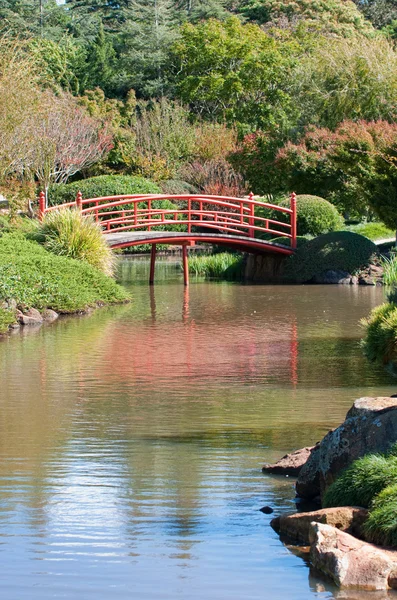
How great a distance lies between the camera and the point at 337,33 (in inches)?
1960

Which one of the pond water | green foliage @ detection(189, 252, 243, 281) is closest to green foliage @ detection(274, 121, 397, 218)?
green foliage @ detection(189, 252, 243, 281)

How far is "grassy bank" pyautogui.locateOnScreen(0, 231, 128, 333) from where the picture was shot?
17000mm

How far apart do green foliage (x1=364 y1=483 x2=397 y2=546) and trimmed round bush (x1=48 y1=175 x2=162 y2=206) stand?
28001 mm

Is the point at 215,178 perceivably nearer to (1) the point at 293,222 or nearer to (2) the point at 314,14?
(1) the point at 293,222

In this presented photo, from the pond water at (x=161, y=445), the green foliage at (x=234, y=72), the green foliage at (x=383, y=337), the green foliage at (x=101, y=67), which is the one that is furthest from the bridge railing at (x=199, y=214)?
the green foliage at (x=101, y=67)

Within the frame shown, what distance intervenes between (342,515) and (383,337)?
14.7 ft

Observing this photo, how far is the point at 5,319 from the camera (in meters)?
15.8

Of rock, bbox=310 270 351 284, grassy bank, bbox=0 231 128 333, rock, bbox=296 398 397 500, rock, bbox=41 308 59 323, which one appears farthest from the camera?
rock, bbox=310 270 351 284

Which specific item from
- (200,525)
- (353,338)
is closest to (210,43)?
(353,338)

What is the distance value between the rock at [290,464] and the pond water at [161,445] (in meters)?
0.10

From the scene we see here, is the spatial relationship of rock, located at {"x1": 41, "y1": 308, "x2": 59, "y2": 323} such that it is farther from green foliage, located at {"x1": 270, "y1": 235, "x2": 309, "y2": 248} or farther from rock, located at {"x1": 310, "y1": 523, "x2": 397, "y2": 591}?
rock, located at {"x1": 310, "y1": 523, "x2": 397, "y2": 591}

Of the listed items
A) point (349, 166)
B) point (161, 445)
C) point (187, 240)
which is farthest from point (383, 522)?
point (349, 166)

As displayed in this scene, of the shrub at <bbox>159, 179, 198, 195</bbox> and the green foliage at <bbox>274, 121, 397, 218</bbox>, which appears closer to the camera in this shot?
the green foliage at <bbox>274, 121, 397, 218</bbox>

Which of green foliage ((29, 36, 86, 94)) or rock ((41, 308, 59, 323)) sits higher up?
green foliage ((29, 36, 86, 94))
